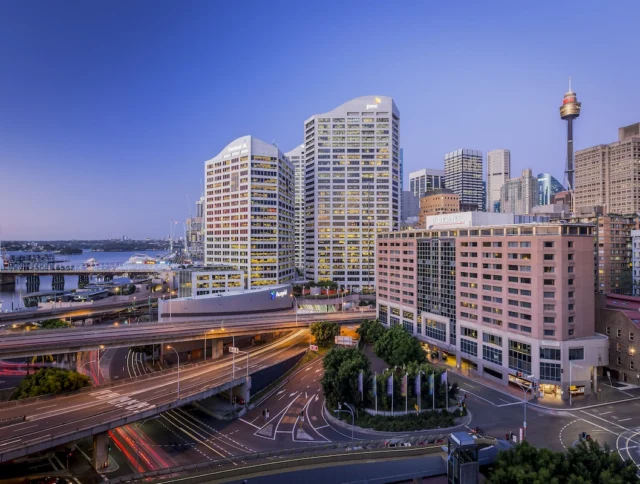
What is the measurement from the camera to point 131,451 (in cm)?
5344

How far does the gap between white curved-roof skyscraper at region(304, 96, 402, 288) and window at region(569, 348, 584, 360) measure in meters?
119

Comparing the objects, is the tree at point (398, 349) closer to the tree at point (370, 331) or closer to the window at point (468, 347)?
the tree at point (370, 331)

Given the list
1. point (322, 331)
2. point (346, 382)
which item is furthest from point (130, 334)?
point (346, 382)

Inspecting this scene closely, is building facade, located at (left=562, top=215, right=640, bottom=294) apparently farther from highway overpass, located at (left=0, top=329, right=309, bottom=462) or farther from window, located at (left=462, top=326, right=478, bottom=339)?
highway overpass, located at (left=0, top=329, right=309, bottom=462)

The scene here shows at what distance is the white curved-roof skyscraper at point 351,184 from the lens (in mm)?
186000

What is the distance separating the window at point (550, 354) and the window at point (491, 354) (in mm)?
8645

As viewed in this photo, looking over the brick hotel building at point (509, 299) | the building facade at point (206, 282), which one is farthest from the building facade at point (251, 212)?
the brick hotel building at point (509, 299)

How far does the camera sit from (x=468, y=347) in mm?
84375

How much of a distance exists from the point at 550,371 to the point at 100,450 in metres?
67.9

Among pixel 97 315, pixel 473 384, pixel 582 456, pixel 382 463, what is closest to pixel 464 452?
pixel 382 463

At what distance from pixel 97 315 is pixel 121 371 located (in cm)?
6111

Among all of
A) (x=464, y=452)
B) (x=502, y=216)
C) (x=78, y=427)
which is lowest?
(x=78, y=427)

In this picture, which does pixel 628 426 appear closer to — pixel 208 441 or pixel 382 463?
pixel 382 463

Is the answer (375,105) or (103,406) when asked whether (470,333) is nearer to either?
(103,406)
